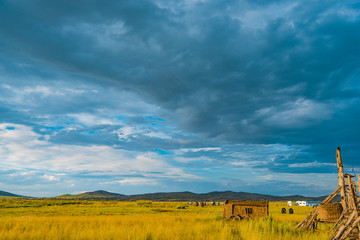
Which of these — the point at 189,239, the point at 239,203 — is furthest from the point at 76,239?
the point at 239,203

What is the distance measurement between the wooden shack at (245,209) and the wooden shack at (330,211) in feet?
36.1

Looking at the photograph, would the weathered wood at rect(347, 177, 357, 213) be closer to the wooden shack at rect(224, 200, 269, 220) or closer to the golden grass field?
the golden grass field

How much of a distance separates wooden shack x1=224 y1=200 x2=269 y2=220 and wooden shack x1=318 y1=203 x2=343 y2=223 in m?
11.0

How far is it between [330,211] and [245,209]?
12.3m

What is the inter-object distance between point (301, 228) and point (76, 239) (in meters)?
13.9

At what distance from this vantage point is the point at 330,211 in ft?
56.7

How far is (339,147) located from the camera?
618 inches

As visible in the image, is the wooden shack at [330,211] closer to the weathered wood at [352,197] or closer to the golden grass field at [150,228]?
the golden grass field at [150,228]

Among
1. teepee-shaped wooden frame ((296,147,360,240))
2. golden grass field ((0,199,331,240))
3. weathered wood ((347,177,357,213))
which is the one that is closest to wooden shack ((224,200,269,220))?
golden grass field ((0,199,331,240))

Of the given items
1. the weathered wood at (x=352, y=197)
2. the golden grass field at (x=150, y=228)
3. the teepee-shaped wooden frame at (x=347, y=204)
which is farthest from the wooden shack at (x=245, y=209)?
the weathered wood at (x=352, y=197)

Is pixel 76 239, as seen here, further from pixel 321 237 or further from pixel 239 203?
pixel 239 203

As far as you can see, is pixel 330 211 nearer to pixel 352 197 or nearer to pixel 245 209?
pixel 352 197

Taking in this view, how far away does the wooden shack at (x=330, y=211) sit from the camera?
1717 cm

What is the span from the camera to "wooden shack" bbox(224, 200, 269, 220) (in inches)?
1104
